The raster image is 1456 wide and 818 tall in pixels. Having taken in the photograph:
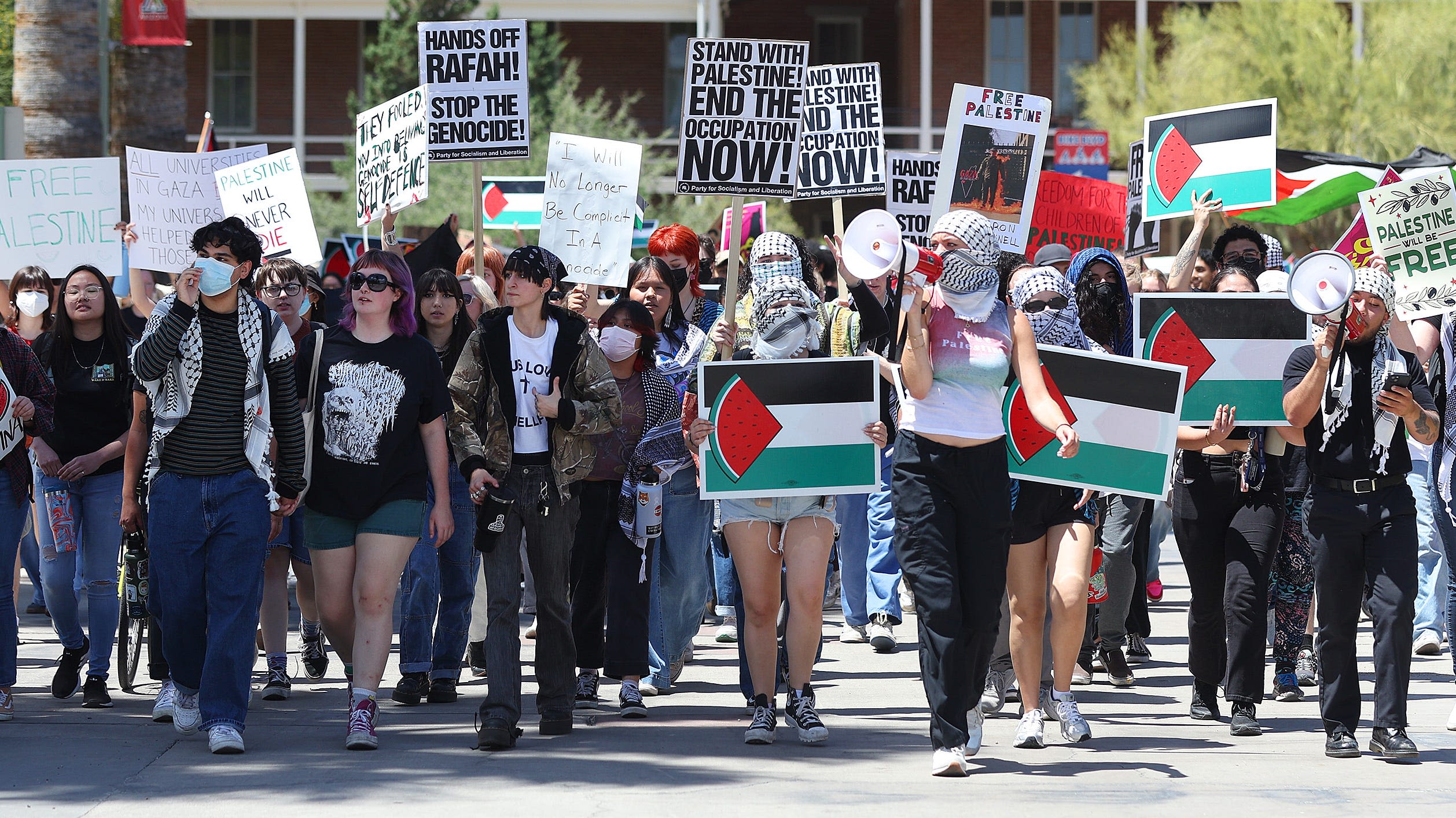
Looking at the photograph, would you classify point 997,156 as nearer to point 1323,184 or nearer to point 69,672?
point 1323,184

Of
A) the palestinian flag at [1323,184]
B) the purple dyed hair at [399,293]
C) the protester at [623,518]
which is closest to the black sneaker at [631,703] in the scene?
Result: the protester at [623,518]

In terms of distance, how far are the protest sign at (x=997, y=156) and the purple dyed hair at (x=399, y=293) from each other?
3409mm

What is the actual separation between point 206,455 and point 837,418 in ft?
8.31

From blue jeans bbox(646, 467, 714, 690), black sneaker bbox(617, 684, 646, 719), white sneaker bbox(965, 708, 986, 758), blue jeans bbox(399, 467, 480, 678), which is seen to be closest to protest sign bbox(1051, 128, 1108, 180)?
blue jeans bbox(646, 467, 714, 690)

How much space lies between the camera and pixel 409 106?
33.6 ft

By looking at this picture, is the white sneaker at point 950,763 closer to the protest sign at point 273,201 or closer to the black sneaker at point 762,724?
the black sneaker at point 762,724

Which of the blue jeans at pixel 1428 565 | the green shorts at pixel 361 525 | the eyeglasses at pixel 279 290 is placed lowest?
the blue jeans at pixel 1428 565

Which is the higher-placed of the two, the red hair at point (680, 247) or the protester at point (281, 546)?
the red hair at point (680, 247)

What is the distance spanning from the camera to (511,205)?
14141 millimetres

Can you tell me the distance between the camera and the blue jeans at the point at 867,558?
9.27 metres

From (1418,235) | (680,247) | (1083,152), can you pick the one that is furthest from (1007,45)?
(1418,235)

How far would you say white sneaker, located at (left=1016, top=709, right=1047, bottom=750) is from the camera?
6.71m

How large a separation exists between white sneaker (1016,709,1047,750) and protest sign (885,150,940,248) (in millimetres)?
4717

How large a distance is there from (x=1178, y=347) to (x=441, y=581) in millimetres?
3547
